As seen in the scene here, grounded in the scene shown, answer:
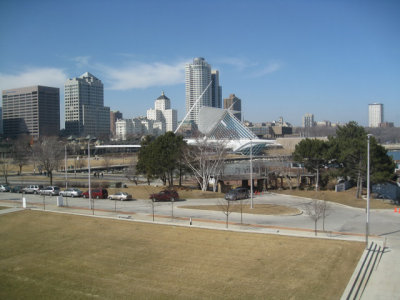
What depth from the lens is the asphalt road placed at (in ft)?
88.8

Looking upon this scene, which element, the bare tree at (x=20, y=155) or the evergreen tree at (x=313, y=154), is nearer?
the evergreen tree at (x=313, y=154)

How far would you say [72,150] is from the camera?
134 metres

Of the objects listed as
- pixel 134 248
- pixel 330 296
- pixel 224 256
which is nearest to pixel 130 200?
pixel 134 248

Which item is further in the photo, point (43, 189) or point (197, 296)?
point (43, 189)

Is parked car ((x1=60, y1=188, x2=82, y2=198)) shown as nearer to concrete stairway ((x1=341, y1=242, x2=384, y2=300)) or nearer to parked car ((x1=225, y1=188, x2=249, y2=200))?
parked car ((x1=225, y1=188, x2=249, y2=200))

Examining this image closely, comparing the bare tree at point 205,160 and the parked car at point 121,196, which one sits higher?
the bare tree at point 205,160

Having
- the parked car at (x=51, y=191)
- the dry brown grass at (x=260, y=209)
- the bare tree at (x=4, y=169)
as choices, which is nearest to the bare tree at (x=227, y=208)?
the dry brown grass at (x=260, y=209)

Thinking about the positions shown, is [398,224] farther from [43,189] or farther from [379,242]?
[43,189]

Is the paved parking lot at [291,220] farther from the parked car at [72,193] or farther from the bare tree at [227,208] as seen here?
the parked car at [72,193]

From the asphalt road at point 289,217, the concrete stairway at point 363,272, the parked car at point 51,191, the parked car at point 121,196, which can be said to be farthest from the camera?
the parked car at point 51,191

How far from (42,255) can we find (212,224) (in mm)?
11796

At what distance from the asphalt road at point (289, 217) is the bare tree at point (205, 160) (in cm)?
725

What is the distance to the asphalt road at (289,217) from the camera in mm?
27062

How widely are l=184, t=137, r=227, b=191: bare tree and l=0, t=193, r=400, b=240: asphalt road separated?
725cm
